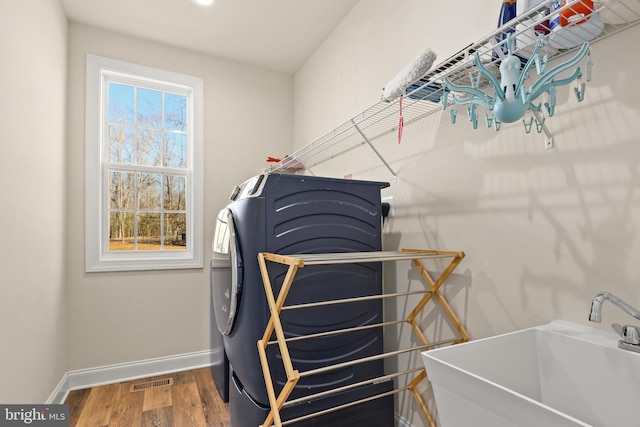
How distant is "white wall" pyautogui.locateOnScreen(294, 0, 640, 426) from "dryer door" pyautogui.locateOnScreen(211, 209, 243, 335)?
878mm

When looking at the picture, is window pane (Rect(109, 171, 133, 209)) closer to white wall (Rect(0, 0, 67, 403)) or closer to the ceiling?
white wall (Rect(0, 0, 67, 403))

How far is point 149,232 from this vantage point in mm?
2805

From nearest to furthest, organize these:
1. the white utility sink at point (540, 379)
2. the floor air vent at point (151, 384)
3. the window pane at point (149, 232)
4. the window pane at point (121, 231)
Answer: the white utility sink at point (540, 379) < the floor air vent at point (151, 384) < the window pane at point (121, 231) < the window pane at point (149, 232)

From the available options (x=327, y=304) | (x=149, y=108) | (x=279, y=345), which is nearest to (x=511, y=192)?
(x=327, y=304)

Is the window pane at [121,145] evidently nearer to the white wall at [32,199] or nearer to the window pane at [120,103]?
the window pane at [120,103]

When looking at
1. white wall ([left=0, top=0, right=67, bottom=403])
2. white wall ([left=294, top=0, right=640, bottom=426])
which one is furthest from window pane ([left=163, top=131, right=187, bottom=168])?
white wall ([left=294, top=0, right=640, bottom=426])

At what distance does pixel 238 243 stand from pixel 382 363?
3.22ft

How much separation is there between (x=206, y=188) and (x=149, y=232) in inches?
23.8

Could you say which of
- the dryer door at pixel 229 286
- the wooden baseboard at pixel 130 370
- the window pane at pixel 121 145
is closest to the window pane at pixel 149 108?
the window pane at pixel 121 145

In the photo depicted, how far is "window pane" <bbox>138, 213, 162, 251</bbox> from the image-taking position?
2.77 m

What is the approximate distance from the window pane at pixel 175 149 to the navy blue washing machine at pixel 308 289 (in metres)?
1.54

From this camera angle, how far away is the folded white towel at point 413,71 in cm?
126

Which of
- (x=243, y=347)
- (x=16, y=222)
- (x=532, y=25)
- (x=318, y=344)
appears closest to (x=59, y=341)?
(x=16, y=222)

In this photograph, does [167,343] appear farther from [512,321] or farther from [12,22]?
[512,321]
